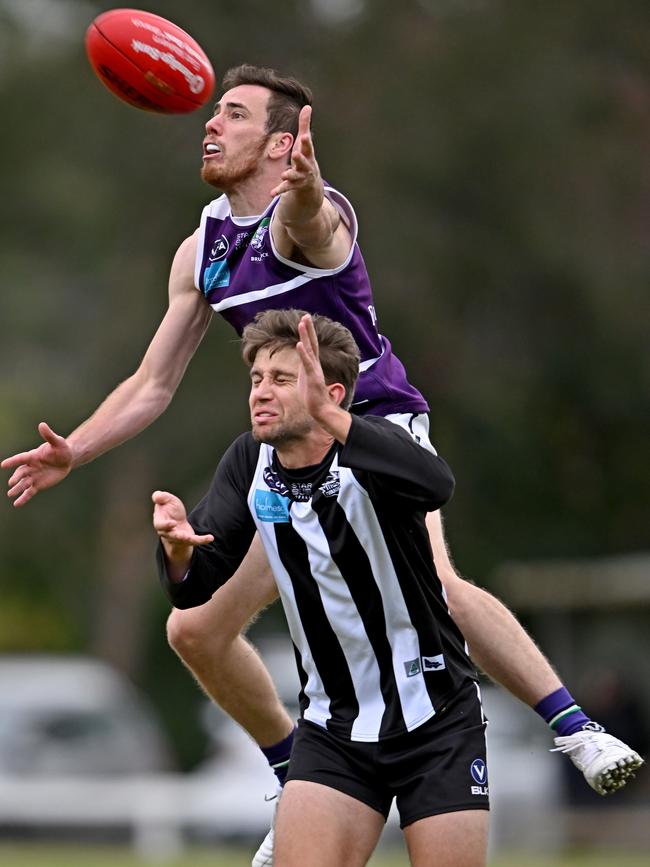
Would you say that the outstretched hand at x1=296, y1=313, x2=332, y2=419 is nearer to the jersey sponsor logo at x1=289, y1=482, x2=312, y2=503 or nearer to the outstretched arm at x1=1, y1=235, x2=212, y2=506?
the jersey sponsor logo at x1=289, y1=482, x2=312, y2=503

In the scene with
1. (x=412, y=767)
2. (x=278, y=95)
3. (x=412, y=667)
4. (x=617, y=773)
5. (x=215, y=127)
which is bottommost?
(x=617, y=773)

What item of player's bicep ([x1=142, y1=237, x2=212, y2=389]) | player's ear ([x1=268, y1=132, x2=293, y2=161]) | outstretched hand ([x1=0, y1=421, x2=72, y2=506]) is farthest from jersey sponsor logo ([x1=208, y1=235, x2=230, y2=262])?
outstretched hand ([x1=0, y1=421, x2=72, y2=506])

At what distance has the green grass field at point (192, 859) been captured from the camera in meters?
15.2

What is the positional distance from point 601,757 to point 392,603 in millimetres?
1060

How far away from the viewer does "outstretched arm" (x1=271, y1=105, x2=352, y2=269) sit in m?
6.32

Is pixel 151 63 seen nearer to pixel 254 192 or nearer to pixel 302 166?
pixel 254 192

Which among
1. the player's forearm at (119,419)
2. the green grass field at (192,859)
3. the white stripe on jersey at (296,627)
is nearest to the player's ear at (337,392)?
the white stripe on jersey at (296,627)

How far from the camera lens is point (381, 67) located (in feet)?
81.1

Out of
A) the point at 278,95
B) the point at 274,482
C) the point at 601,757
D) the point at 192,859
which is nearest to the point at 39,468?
the point at 274,482

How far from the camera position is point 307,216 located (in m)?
6.55

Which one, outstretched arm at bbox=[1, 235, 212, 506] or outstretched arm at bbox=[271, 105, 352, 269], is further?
outstretched arm at bbox=[1, 235, 212, 506]

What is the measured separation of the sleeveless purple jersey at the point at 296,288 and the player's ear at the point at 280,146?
0.76 feet

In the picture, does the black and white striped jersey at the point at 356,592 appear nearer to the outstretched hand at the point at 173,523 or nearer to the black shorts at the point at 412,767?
the black shorts at the point at 412,767

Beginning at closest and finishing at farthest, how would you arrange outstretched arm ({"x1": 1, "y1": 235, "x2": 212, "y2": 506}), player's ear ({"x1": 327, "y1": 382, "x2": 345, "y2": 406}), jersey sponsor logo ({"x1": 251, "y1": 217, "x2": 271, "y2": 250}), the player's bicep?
player's ear ({"x1": 327, "y1": 382, "x2": 345, "y2": 406}), jersey sponsor logo ({"x1": 251, "y1": 217, "x2": 271, "y2": 250}), outstretched arm ({"x1": 1, "y1": 235, "x2": 212, "y2": 506}), the player's bicep
